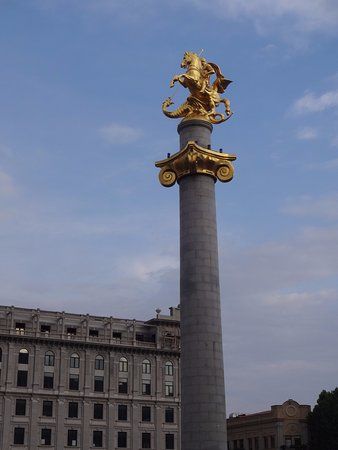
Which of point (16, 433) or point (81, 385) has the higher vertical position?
point (81, 385)

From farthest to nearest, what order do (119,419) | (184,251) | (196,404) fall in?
1. (119,419)
2. (184,251)
3. (196,404)

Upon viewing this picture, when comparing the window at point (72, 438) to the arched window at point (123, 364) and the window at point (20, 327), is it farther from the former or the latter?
the window at point (20, 327)

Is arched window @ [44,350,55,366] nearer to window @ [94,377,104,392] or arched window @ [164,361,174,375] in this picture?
window @ [94,377,104,392]

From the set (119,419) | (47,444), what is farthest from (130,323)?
(47,444)

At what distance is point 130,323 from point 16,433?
19932 mm

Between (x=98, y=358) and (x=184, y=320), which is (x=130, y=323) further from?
(x=184, y=320)

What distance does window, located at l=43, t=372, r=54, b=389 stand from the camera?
83000mm

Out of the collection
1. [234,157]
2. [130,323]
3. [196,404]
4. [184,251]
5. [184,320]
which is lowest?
[196,404]

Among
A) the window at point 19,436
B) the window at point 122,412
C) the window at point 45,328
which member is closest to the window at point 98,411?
the window at point 122,412

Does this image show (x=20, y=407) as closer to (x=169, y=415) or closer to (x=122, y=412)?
(x=122, y=412)

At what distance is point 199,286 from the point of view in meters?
33.7

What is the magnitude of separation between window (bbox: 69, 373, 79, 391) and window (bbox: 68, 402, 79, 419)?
177 centimetres

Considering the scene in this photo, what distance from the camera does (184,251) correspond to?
34.7 meters

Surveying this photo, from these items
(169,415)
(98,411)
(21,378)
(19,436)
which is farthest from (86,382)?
(169,415)
